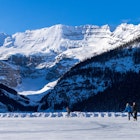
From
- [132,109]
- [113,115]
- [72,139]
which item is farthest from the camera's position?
[113,115]

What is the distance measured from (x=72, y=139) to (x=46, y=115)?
1729 inches

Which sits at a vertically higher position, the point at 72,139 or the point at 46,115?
the point at 46,115

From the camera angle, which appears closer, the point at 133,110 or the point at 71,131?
the point at 71,131

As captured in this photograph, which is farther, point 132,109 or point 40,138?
point 132,109

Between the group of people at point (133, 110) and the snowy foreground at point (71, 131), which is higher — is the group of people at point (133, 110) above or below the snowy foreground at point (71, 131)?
above

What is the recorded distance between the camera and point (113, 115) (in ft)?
214

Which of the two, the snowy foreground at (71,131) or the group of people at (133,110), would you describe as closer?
the snowy foreground at (71,131)

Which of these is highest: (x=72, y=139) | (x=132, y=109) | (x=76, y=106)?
(x=76, y=106)

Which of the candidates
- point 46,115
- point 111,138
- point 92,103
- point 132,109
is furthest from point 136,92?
point 111,138

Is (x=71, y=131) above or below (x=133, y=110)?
below

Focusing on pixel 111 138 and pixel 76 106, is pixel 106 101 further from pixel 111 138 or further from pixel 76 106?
pixel 111 138

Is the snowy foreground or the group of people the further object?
the group of people

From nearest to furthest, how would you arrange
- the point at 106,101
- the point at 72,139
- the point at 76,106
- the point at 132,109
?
the point at 72,139 → the point at 132,109 → the point at 106,101 → the point at 76,106

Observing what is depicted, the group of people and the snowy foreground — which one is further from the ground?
the group of people
